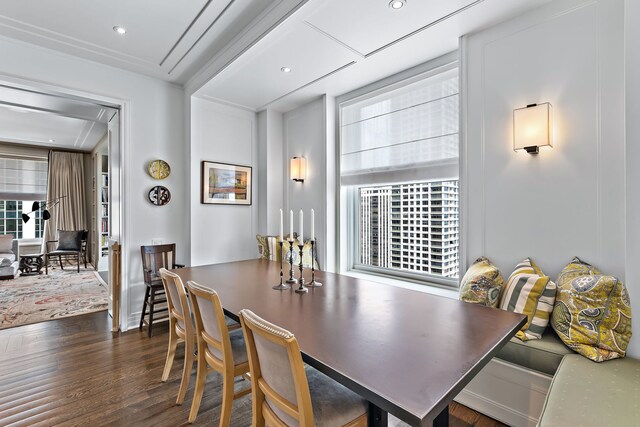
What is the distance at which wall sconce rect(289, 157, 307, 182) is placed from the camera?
388 cm

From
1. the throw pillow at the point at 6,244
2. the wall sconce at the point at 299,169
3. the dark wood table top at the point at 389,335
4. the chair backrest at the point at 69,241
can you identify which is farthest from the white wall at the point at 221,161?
the throw pillow at the point at 6,244

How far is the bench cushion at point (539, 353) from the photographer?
64.3 inches

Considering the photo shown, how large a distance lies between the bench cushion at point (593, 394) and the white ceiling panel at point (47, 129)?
6.77 metres

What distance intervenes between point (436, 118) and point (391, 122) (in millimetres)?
501

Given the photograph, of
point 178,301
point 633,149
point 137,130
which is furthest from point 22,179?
point 633,149

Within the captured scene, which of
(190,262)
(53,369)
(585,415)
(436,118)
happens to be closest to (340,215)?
(436,118)

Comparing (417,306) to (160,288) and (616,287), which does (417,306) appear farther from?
(160,288)

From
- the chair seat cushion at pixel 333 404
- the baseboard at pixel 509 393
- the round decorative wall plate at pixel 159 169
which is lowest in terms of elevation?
the baseboard at pixel 509 393

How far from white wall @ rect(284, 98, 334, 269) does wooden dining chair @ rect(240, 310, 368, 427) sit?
2.36 meters

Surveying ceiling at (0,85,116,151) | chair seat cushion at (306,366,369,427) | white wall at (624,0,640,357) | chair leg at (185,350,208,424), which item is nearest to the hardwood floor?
chair leg at (185,350,208,424)

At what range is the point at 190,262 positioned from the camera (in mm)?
3680

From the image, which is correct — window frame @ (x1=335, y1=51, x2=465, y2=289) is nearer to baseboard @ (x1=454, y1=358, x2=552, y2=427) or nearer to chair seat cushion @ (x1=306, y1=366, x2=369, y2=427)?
baseboard @ (x1=454, y1=358, x2=552, y2=427)

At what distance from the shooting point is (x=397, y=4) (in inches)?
80.5

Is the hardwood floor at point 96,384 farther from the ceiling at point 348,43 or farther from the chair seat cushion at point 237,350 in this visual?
the ceiling at point 348,43
